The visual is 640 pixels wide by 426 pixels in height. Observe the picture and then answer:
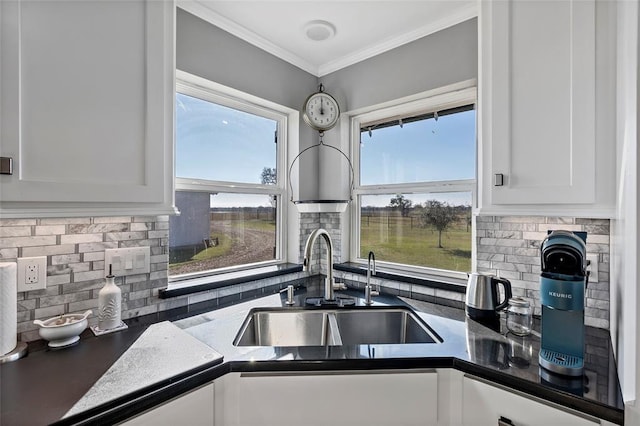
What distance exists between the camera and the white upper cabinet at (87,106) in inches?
37.4

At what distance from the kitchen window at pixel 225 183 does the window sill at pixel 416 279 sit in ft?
1.80

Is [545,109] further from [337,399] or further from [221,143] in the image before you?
[221,143]

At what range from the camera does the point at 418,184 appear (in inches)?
80.0

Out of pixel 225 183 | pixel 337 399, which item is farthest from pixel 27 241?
pixel 337 399

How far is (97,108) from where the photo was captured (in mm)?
1110

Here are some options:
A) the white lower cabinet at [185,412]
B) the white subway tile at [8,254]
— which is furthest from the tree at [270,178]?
the white lower cabinet at [185,412]

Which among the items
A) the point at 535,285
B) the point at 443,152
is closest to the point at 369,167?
the point at 443,152

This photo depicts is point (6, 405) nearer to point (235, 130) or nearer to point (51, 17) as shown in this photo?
point (51, 17)

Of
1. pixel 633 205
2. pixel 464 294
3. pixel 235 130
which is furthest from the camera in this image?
pixel 235 130

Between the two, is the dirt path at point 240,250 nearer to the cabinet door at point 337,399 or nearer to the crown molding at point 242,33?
the cabinet door at point 337,399

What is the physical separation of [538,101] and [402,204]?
101cm

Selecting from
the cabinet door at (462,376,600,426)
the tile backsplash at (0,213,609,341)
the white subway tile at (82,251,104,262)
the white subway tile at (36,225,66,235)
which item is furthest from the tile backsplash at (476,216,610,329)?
the white subway tile at (36,225,66,235)

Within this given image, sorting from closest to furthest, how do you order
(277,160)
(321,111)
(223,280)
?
(223,280) < (321,111) < (277,160)

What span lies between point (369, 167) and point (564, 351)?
1564mm
